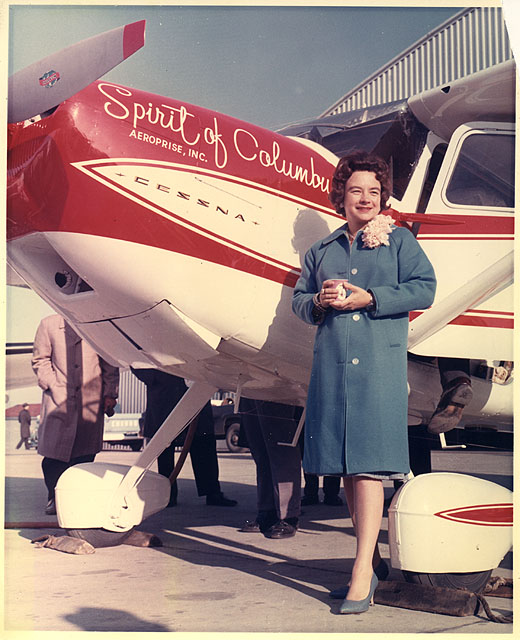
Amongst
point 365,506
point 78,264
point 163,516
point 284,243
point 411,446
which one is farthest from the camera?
point 163,516

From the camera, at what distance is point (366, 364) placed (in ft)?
8.82

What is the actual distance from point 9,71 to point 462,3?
1.83 metres

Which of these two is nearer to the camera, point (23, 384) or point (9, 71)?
point (9, 71)

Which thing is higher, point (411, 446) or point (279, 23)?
point (279, 23)

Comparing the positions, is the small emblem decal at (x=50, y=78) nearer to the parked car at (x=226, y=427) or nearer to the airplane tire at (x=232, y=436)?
the parked car at (x=226, y=427)

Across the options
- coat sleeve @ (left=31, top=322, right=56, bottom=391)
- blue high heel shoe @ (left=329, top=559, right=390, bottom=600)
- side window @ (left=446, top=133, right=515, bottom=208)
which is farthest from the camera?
coat sleeve @ (left=31, top=322, right=56, bottom=391)

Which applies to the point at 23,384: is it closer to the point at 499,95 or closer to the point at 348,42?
the point at 348,42

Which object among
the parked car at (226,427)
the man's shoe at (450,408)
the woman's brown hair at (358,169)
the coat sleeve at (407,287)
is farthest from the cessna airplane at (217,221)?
the parked car at (226,427)

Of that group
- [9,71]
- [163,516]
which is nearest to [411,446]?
[163,516]

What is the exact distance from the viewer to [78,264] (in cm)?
293

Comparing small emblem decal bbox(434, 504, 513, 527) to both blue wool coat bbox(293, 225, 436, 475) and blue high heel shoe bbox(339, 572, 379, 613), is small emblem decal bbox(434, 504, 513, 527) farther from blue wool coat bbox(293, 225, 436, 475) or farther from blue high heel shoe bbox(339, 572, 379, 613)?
blue high heel shoe bbox(339, 572, 379, 613)

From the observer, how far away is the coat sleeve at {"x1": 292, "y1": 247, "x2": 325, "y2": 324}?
2.81 meters

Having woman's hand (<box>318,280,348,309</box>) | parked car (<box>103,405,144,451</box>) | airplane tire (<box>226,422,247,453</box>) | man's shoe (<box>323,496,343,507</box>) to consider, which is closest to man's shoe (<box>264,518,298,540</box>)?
man's shoe (<box>323,496,343,507</box>)

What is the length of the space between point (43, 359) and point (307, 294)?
2545mm
